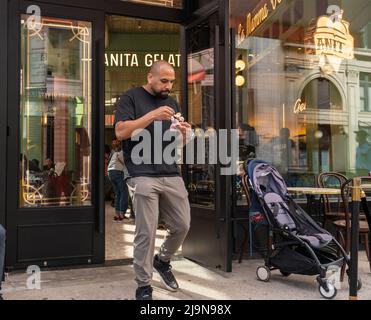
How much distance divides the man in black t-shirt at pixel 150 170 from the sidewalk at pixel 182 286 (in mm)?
481

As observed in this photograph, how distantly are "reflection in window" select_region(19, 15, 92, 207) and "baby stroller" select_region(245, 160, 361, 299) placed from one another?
70.2 inches

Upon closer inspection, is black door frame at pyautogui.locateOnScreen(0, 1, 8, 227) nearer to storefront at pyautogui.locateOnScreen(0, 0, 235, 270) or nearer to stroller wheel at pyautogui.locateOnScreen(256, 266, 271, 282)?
storefront at pyautogui.locateOnScreen(0, 0, 235, 270)

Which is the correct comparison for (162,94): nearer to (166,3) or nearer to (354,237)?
(354,237)

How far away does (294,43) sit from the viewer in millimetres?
6867

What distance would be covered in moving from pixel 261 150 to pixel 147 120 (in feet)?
10.2

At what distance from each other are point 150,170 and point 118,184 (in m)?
4.95

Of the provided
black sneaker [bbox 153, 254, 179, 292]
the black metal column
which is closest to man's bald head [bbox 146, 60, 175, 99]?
black sneaker [bbox 153, 254, 179, 292]

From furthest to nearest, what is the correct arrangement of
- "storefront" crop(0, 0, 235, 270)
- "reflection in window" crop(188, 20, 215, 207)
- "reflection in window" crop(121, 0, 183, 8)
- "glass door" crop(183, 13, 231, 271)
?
"reflection in window" crop(121, 0, 183, 8)
"reflection in window" crop(188, 20, 215, 207)
"glass door" crop(183, 13, 231, 271)
"storefront" crop(0, 0, 235, 270)

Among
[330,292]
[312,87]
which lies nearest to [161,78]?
[330,292]

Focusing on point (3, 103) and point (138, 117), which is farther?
point (3, 103)

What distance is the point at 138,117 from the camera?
3.49 meters

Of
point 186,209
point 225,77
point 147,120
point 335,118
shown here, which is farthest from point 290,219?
point 335,118

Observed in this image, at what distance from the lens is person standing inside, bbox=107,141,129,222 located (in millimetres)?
8172

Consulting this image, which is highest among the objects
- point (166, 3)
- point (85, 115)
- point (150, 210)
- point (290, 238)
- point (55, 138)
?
point (166, 3)
